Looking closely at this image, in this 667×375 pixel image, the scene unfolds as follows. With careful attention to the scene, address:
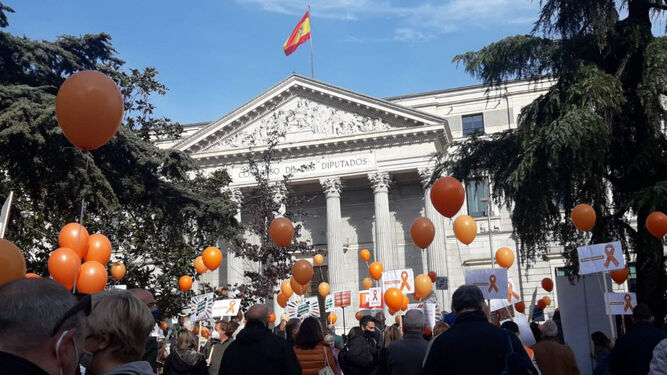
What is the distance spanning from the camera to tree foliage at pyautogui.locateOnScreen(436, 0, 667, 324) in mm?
14594

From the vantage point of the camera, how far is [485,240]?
130 ft

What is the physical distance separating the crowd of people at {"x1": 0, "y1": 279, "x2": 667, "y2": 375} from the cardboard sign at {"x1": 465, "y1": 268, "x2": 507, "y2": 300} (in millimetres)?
1571

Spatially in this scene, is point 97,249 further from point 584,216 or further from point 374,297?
point 584,216

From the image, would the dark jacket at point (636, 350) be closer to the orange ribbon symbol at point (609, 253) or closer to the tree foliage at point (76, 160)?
the orange ribbon symbol at point (609, 253)

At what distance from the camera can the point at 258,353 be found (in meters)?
5.77

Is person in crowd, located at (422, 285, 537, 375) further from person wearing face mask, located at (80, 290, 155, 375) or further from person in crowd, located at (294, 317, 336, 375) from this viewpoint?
person in crowd, located at (294, 317, 336, 375)

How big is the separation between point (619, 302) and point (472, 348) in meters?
8.83

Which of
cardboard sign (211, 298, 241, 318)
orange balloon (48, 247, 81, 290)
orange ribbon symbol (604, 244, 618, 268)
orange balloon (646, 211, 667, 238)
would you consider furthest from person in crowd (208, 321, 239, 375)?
orange balloon (646, 211, 667, 238)

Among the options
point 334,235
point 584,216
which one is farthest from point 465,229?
point 334,235

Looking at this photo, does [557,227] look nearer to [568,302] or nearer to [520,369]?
[568,302]

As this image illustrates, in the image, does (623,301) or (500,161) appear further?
(500,161)

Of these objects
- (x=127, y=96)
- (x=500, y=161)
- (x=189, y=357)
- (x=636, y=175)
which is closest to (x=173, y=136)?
(x=127, y=96)

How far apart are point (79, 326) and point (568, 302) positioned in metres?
12.0

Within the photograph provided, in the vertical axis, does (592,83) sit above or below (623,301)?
above
